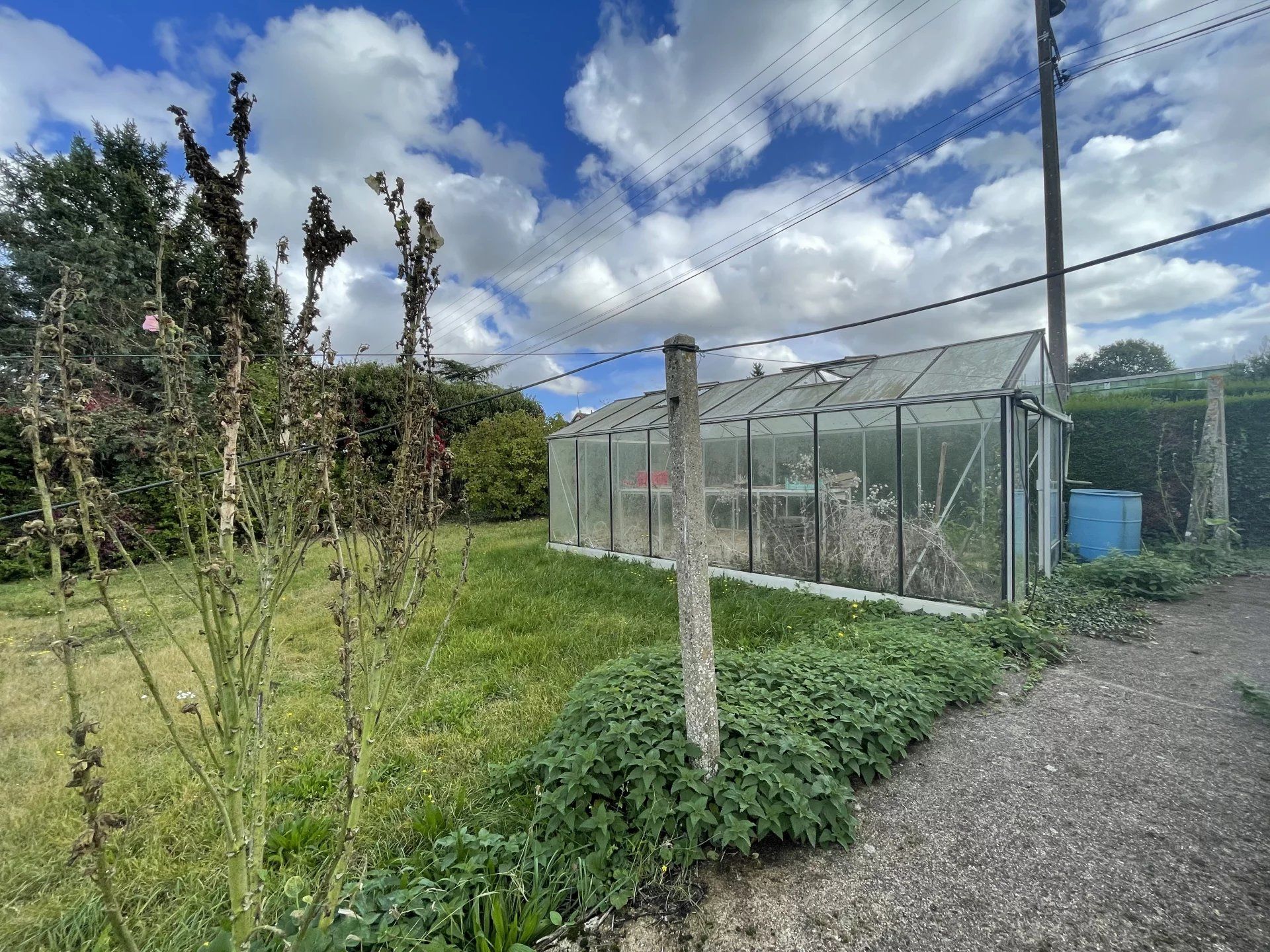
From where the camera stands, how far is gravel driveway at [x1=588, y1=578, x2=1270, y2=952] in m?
1.66

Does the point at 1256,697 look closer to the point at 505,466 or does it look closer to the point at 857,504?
the point at 857,504

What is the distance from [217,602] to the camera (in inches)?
47.1

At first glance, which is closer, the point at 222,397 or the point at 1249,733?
the point at 222,397

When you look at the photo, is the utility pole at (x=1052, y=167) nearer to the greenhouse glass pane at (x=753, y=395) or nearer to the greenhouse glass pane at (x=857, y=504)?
the greenhouse glass pane at (x=753, y=395)

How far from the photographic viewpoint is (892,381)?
5.65 meters

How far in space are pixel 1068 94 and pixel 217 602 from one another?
11952mm

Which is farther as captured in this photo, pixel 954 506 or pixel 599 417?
pixel 599 417

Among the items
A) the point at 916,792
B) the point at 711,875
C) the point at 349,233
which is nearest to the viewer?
the point at 349,233

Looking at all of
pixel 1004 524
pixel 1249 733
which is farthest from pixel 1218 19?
pixel 1249 733

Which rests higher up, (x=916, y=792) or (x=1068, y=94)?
(x=1068, y=94)

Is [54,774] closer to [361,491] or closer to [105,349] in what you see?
[361,491]

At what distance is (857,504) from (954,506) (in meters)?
0.94

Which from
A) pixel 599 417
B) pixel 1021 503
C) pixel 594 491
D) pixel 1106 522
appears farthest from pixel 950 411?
pixel 599 417

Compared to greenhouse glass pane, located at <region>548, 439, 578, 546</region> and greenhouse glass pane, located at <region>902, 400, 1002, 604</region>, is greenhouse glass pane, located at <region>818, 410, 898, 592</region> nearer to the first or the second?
greenhouse glass pane, located at <region>902, 400, 1002, 604</region>
